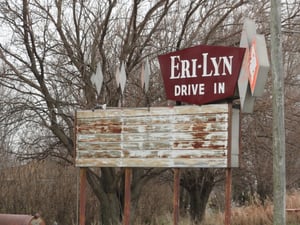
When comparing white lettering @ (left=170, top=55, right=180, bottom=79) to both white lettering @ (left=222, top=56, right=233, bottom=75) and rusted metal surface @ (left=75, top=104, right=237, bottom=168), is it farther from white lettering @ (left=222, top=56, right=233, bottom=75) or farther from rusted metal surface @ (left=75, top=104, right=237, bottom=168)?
white lettering @ (left=222, top=56, right=233, bottom=75)

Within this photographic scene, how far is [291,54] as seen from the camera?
Answer: 20.1m

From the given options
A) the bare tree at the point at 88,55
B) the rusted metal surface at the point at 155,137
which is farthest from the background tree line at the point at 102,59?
the rusted metal surface at the point at 155,137

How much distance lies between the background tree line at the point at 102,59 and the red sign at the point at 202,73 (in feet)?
17.5

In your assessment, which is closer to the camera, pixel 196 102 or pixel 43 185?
pixel 196 102

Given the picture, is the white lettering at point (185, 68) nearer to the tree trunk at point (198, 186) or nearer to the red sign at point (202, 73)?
the red sign at point (202, 73)

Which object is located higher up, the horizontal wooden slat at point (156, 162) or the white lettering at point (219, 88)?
the white lettering at point (219, 88)

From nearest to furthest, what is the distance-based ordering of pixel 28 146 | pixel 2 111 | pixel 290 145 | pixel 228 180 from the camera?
pixel 228 180, pixel 2 111, pixel 28 146, pixel 290 145

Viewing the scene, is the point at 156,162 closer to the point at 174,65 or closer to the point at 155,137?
the point at 155,137

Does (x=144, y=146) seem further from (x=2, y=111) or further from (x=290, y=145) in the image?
(x=290, y=145)

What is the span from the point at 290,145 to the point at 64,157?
362 inches

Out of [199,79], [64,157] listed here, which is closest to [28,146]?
[64,157]

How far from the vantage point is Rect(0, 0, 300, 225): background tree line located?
17.7 m

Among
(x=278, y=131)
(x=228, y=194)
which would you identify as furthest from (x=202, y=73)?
(x=228, y=194)

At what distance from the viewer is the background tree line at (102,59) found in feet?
58.1
